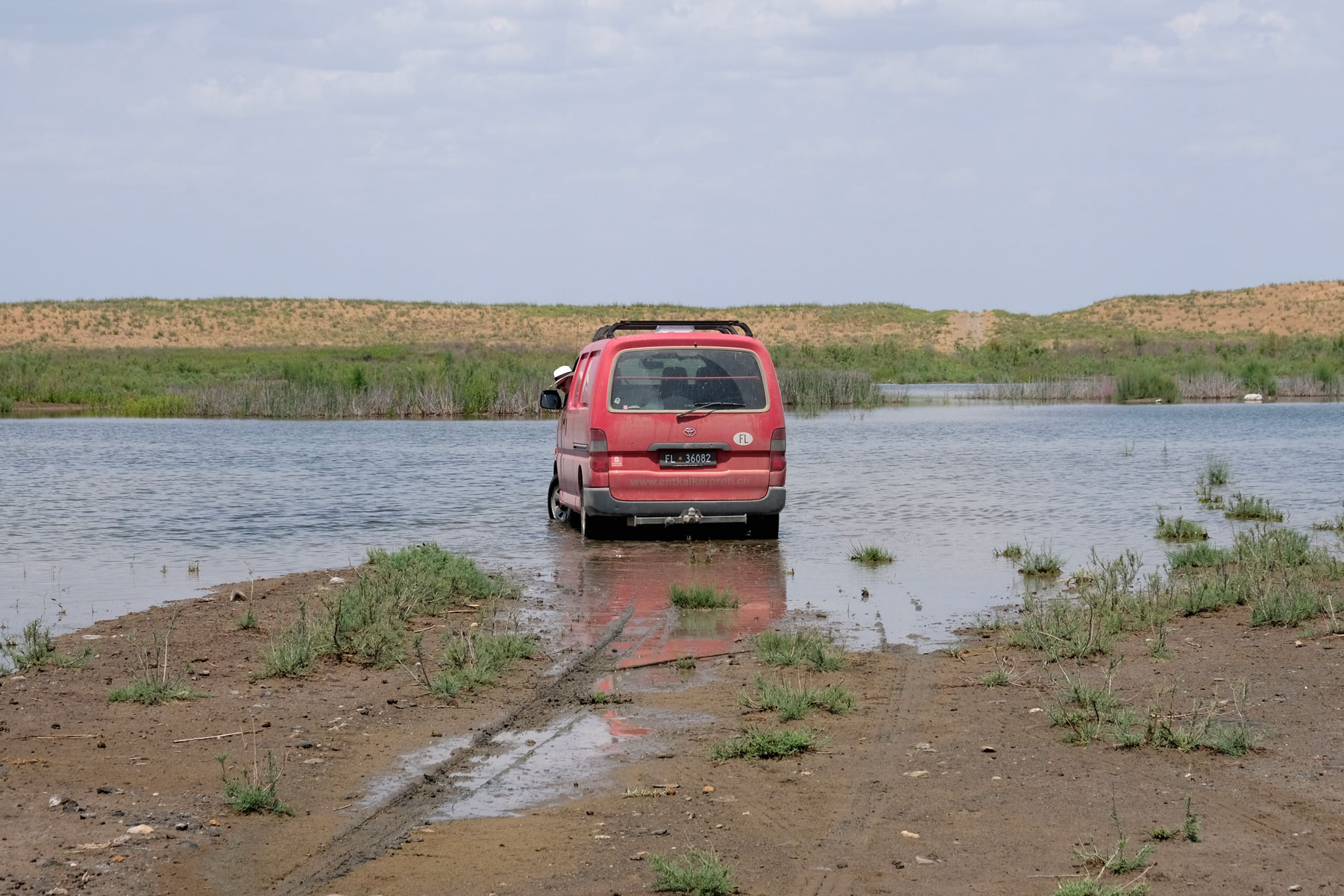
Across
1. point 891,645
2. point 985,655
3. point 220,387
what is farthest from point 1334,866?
point 220,387

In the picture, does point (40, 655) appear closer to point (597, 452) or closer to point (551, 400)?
point (597, 452)

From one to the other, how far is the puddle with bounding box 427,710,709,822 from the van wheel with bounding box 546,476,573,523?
31.2 feet

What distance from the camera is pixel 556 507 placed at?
17.9 metres

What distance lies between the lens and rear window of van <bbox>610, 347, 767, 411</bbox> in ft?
46.7

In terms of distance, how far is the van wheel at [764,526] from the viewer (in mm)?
15297

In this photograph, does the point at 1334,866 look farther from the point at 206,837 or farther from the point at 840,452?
the point at 840,452

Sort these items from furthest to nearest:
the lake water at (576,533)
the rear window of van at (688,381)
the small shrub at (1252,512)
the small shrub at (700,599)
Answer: the small shrub at (1252,512), the rear window of van at (688,381), the lake water at (576,533), the small shrub at (700,599)

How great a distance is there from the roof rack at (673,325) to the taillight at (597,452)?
4.18 ft

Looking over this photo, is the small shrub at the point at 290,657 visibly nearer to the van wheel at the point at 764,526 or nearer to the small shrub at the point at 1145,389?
the van wheel at the point at 764,526

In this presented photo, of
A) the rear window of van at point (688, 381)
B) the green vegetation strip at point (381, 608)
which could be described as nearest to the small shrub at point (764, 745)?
the green vegetation strip at point (381, 608)

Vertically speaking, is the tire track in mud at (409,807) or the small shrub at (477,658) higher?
the small shrub at (477,658)

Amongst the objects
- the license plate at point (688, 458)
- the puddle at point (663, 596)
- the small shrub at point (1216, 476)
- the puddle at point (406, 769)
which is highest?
the license plate at point (688, 458)

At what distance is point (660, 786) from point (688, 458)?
324 inches

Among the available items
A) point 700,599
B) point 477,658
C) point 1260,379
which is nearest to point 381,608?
point 477,658
